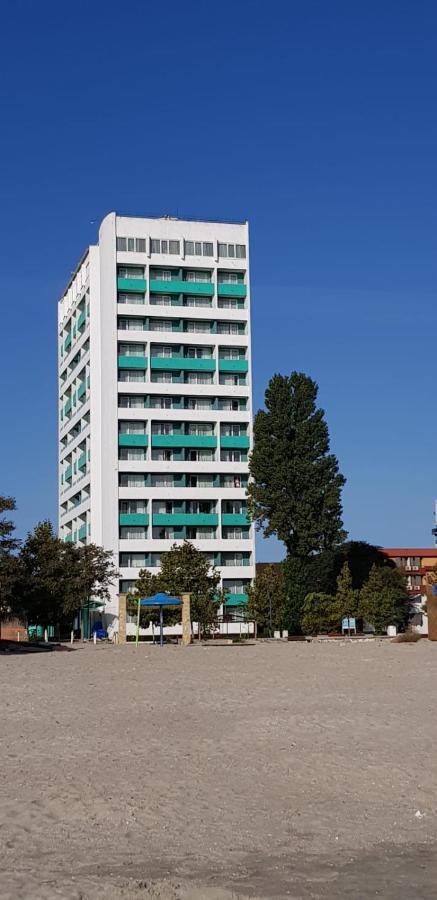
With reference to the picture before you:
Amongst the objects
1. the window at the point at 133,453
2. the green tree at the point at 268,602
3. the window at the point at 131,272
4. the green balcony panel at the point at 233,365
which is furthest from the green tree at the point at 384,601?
the window at the point at 131,272

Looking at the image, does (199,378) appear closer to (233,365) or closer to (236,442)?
(233,365)

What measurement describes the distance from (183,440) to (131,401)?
5.93m

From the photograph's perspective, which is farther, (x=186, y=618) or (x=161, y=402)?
(x=161, y=402)

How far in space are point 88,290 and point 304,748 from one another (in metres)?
90.4

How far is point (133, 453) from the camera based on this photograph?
98.7 m

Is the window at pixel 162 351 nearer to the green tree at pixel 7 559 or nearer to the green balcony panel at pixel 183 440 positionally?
the green balcony panel at pixel 183 440

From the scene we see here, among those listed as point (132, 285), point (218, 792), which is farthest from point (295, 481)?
point (218, 792)

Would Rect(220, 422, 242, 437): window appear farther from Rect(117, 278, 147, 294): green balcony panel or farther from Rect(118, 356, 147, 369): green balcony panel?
Rect(117, 278, 147, 294): green balcony panel

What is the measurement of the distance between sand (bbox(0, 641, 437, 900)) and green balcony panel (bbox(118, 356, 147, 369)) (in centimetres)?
7099

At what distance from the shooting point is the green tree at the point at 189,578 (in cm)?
7556

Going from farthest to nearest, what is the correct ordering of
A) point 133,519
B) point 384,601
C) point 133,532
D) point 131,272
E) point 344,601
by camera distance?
point 131,272, point 133,532, point 133,519, point 344,601, point 384,601

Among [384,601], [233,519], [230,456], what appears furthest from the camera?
[230,456]

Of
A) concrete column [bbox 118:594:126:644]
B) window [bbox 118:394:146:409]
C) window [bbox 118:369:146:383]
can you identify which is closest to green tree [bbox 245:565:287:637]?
concrete column [bbox 118:594:126:644]

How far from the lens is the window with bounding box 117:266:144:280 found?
100625 millimetres
